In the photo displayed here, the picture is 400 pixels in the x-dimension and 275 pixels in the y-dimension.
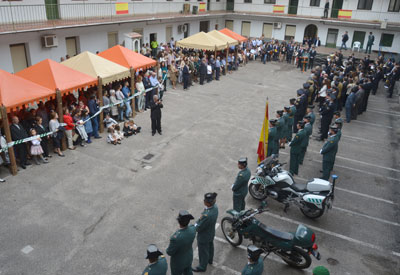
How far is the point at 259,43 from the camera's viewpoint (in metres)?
32.1

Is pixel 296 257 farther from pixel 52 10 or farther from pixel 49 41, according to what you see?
pixel 52 10

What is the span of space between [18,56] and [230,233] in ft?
46.6

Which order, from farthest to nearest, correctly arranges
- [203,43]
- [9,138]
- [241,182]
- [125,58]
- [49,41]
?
[203,43] < [49,41] < [125,58] < [9,138] < [241,182]

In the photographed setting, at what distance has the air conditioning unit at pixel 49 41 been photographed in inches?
660

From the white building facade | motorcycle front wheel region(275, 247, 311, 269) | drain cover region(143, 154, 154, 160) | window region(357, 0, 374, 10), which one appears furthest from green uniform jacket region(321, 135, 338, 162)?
window region(357, 0, 374, 10)

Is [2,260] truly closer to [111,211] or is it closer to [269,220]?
[111,211]

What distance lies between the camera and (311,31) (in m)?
34.9

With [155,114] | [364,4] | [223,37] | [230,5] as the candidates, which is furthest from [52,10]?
[364,4]

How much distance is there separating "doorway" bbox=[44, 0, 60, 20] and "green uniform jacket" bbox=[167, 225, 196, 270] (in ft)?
52.1

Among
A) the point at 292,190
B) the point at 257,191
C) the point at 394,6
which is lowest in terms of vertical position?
the point at 257,191

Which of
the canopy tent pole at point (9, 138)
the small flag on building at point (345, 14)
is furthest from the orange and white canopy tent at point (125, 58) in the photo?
the small flag on building at point (345, 14)

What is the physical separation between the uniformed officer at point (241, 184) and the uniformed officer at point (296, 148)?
10.2ft

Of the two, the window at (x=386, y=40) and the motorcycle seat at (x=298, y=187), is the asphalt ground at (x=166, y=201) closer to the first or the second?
the motorcycle seat at (x=298, y=187)

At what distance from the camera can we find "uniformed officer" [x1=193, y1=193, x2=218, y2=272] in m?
6.05
